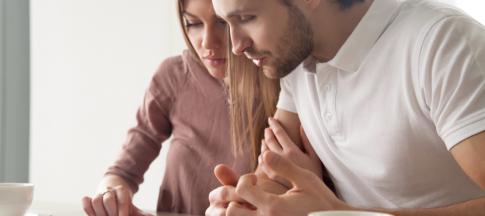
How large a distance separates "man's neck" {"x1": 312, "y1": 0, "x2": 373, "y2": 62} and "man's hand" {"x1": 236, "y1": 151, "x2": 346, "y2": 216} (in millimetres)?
371

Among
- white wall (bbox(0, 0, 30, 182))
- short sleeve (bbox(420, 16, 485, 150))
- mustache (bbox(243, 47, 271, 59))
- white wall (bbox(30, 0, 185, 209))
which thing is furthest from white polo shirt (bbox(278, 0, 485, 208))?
white wall (bbox(0, 0, 30, 182))

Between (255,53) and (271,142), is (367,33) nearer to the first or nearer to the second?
(255,53)

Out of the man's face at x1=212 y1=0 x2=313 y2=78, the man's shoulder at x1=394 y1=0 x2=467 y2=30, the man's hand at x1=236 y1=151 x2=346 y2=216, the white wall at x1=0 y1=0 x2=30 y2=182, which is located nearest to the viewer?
the man's hand at x1=236 y1=151 x2=346 y2=216

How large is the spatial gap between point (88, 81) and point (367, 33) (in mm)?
2091

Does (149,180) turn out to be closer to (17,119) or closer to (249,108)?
(17,119)

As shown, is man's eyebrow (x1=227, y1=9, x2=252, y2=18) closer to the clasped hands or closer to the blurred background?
the clasped hands

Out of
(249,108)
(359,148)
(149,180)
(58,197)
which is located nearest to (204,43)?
(249,108)

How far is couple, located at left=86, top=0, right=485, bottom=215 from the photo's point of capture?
1172 millimetres

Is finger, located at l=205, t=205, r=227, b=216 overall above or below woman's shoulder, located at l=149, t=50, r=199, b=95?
above

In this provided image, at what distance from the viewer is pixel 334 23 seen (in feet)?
4.78

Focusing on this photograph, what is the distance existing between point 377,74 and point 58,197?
2.35m

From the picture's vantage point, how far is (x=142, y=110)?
2.09 m

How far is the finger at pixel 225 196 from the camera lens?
129 centimetres

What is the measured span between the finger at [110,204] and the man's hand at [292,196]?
→ 0.46 metres
